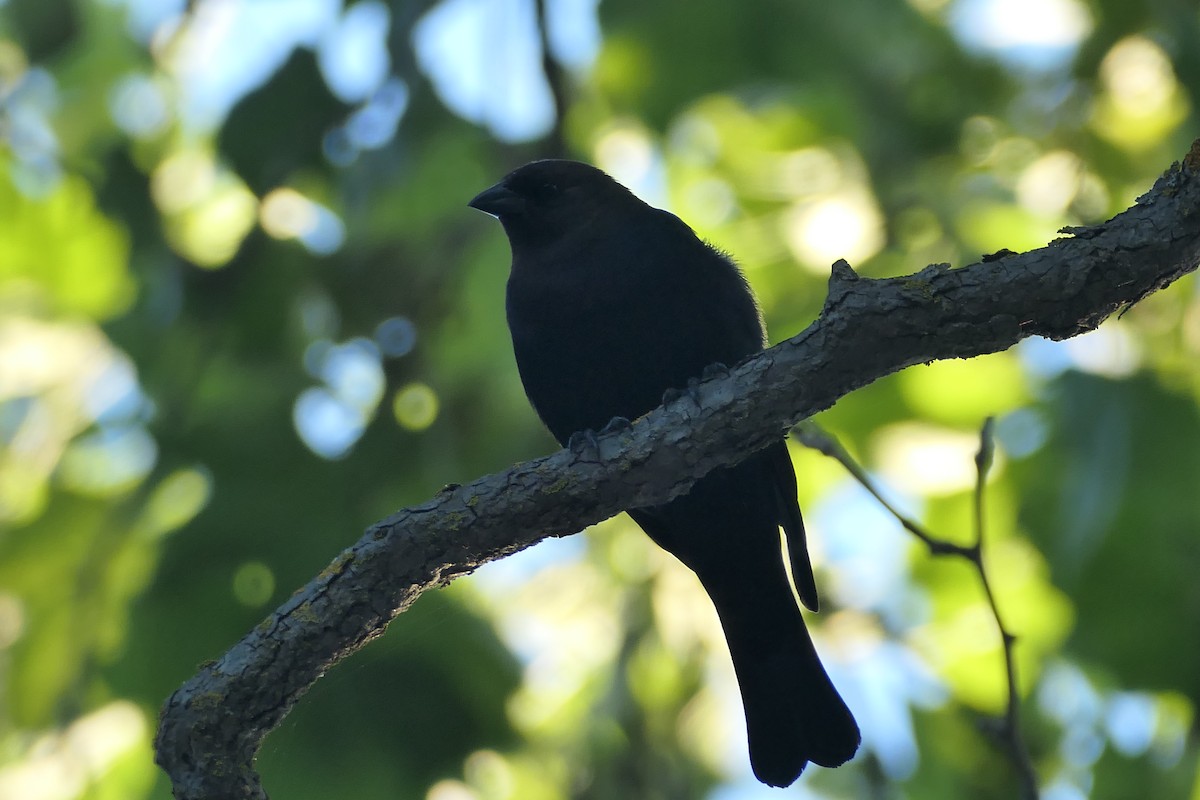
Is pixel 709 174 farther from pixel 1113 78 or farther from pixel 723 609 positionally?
pixel 723 609

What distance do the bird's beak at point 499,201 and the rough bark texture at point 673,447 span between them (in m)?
1.81

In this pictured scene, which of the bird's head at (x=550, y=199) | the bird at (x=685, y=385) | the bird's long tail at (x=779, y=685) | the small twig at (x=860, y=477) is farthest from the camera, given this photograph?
the bird's head at (x=550, y=199)

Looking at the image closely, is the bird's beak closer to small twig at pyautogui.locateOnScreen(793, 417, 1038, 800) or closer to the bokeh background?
the bokeh background

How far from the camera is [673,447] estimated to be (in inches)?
111

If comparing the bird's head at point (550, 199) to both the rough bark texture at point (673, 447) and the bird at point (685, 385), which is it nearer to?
the bird at point (685, 385)

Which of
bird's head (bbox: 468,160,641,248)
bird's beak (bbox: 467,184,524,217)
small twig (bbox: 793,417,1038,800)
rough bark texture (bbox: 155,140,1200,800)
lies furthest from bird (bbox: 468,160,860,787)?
rough bark texture (bbox: 155,140,1200,800)

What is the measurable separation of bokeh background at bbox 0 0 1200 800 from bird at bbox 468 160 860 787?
345 mm

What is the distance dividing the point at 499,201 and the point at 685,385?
3.69ft

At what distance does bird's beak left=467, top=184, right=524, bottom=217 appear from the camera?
450 cm

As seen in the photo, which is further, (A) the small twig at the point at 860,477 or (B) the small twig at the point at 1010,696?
(A) the small twig at the point at 860,477

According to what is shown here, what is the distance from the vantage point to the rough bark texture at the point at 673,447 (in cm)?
253

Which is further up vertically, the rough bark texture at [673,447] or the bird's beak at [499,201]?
the bird's beak at [499,201]

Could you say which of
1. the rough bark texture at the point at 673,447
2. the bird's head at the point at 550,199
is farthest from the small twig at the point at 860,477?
the bird's head at the point at 550,199

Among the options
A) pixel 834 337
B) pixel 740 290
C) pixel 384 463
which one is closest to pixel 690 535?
pixel 740 290
